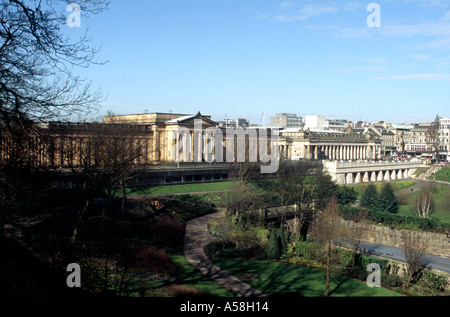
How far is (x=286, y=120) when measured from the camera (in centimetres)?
15762

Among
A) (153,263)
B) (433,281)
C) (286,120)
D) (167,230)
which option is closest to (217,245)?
(167,230)

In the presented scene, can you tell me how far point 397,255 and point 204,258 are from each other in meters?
16.9

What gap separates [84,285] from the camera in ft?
23.8

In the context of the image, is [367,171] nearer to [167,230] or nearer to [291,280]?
[167,230]

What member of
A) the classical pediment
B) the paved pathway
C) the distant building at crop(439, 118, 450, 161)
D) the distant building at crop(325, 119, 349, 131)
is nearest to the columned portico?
the classical pediment

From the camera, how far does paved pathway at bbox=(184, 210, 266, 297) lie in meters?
18.6

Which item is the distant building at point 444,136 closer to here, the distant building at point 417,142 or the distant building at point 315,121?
the distant building at point 417,142

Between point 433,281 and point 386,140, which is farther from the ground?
point 386,140

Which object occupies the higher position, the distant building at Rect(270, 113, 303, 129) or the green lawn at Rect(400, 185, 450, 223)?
the distant building at Rect(270, 113, 303, 129)

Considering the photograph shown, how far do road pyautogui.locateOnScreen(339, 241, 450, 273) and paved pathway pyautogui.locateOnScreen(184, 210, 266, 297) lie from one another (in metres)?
10.0

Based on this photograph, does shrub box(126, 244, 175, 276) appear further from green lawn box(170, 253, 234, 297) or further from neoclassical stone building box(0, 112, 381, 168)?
neoclassical stone building box(0, 112, 381, 168)

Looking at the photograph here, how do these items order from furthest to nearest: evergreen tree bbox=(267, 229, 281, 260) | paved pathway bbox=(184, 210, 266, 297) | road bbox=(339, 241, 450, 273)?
1. road bbox=(339, 241, 450, 273)
2. evergreen tree bbox=(267, 229, 281, 260)
3. paved pathway bbox=(184, 210, 266, 297)
